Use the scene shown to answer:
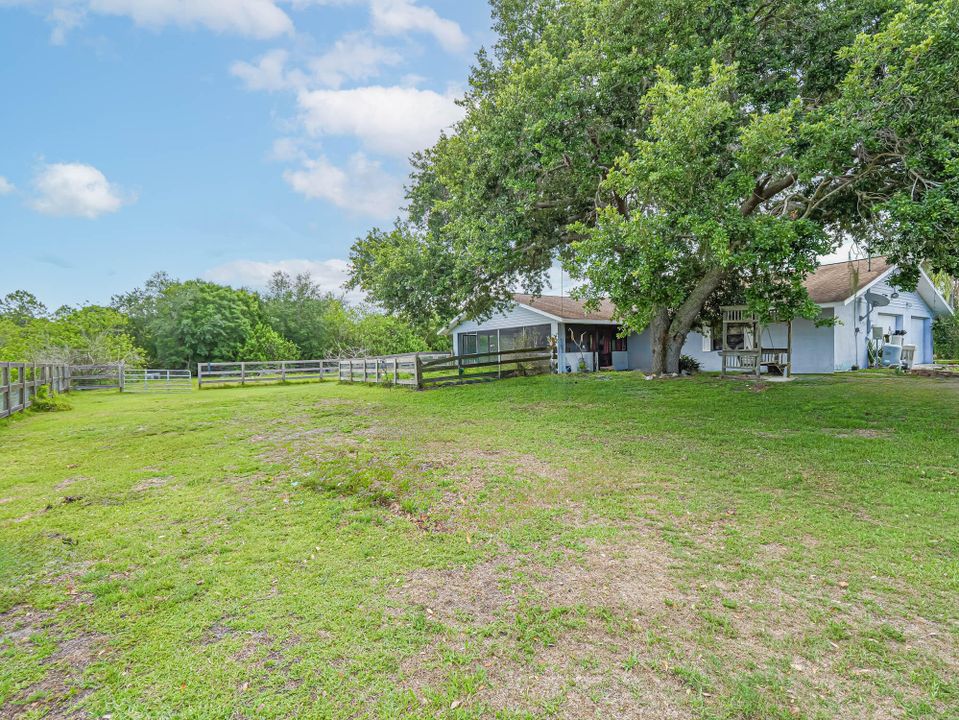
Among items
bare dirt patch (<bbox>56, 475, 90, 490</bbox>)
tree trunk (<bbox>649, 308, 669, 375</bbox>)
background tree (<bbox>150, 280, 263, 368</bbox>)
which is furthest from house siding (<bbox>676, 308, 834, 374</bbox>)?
background tree (<bbox>150, 280, 263, 368</bbox>)

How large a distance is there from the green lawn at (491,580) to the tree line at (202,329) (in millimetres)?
23700

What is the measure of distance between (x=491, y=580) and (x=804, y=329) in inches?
Answer: 654

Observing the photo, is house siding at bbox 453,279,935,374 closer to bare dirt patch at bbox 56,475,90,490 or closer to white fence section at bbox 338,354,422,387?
white fence section at bbox 338,354,422,387

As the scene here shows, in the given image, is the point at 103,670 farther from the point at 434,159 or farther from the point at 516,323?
the point at 516,323

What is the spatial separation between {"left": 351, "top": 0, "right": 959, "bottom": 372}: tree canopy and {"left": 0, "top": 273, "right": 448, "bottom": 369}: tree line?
17.3 meters

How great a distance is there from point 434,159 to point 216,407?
10.1 meters

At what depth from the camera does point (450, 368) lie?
49.3 feet

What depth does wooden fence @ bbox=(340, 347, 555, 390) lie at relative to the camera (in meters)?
14.6

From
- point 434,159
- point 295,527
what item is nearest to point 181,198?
point 434,159

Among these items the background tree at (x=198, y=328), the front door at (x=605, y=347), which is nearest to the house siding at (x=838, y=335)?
the front door at (x=605, y=347)

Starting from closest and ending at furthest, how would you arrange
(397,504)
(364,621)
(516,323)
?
(364,621) → (397,504) → (516,323)

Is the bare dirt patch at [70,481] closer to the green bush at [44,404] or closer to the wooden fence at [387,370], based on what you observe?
the wooden fence at [387,370]

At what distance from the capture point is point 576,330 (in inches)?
755

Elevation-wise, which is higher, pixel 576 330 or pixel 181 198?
pixel 181 198
